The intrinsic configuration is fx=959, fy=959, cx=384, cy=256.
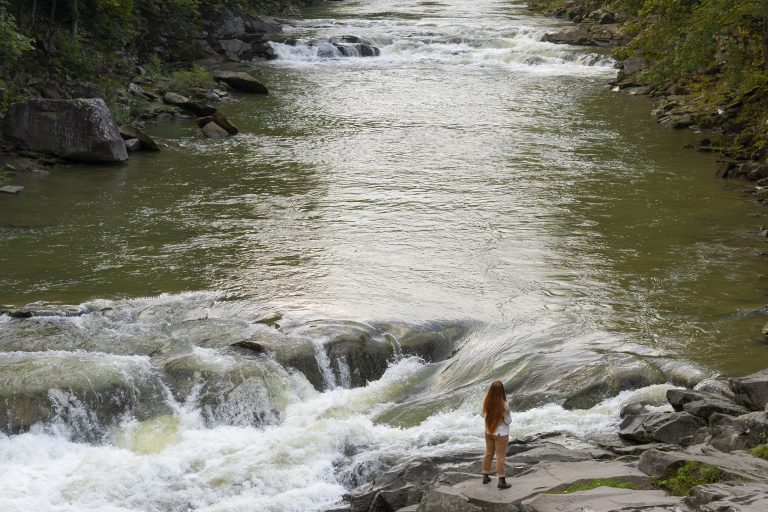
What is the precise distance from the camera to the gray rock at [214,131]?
33688 mm

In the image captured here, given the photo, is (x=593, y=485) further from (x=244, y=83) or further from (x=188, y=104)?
(x=244, y=83)

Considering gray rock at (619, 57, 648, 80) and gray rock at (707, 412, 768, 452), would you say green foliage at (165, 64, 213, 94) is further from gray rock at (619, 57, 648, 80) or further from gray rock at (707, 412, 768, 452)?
gray rock at (707, 412, 768, 452)

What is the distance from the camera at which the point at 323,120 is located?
119 ft

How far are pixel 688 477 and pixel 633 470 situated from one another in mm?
892

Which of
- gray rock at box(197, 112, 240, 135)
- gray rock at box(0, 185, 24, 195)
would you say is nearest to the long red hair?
gray rock at box(0, 185, 24, 195)

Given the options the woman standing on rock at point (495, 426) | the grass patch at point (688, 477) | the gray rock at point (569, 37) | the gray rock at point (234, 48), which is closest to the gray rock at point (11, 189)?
the woman standing on rock at point (495, 426)

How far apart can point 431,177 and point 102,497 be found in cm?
1732

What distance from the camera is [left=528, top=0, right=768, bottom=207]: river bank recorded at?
28930 mm

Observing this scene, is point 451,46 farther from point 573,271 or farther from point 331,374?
point 331,374

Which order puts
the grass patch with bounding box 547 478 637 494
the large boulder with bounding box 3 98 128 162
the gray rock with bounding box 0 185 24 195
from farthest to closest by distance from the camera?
1. the large boulder with bounding box 3 98 128 162
2. the gray rock with bounding box 0 185 24 195
3. the grass patch with bounding box 547 478 637 494

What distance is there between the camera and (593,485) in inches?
431

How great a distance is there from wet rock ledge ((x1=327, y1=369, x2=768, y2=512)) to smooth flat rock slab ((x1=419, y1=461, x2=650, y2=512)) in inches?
0.5

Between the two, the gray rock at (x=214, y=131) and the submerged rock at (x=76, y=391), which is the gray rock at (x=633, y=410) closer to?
the submerged rock at (x=76, y=391)

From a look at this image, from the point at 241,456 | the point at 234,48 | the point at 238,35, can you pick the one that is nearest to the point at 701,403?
the point at 241,456
